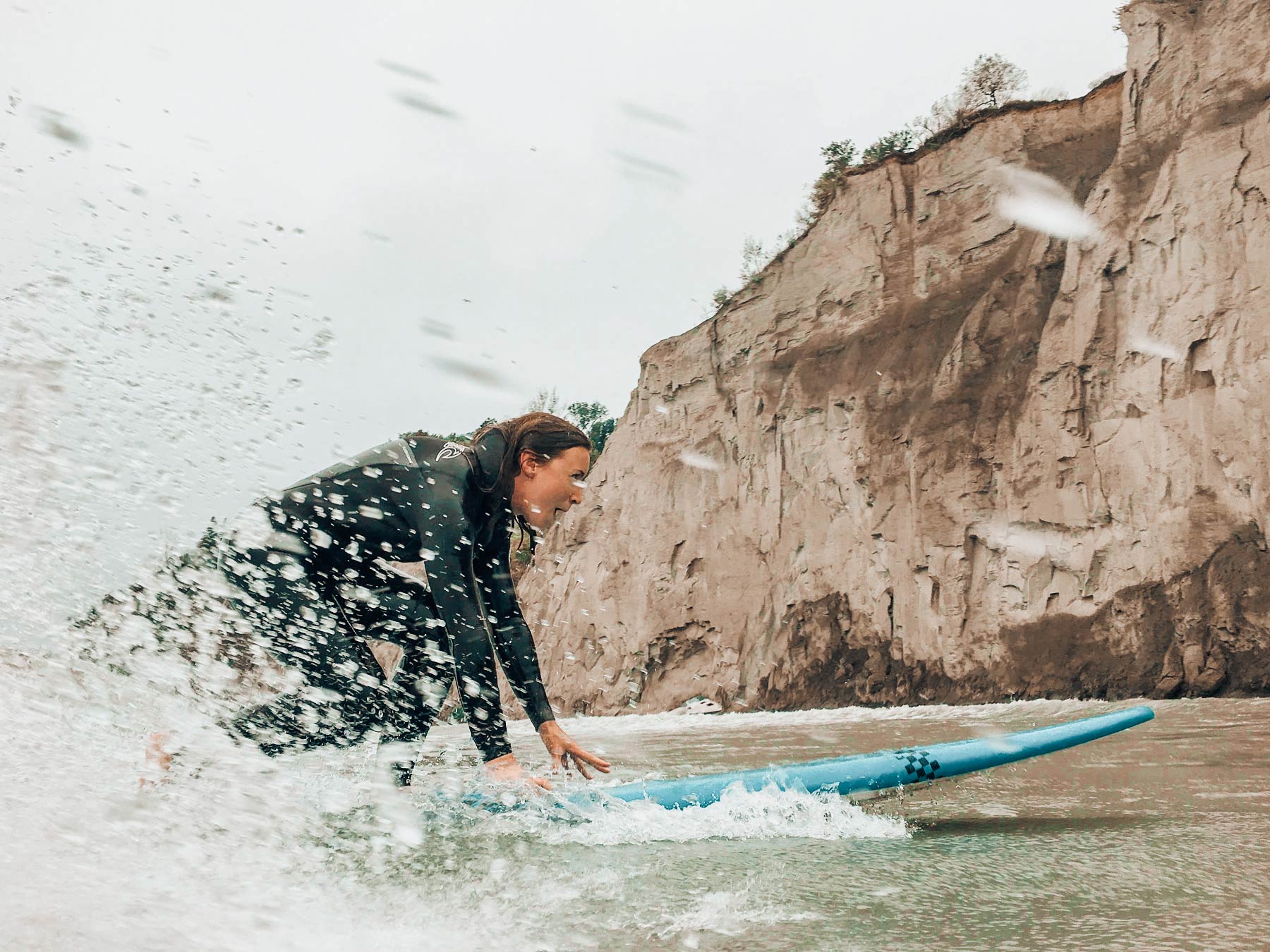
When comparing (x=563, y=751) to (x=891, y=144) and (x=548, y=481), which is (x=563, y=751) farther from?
(x=891, y=144)

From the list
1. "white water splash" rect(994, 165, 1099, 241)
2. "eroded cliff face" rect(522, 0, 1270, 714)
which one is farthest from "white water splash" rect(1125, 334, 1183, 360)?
"white water splash" rect(994, 165, 1099, 241)

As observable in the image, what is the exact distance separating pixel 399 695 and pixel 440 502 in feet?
1.97

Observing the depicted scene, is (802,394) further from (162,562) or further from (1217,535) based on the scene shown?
(162,562)

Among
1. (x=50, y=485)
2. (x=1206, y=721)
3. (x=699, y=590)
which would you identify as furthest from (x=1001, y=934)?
(x=699, y=590)

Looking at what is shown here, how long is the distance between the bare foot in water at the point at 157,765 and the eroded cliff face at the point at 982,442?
38.7ft

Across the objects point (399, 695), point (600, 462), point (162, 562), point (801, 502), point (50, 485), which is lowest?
point (399, 695)

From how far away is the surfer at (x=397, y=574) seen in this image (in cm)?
230

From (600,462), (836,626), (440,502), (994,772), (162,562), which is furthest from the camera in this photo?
(600,462)

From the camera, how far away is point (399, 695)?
252 cm

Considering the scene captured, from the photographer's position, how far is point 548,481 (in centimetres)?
239

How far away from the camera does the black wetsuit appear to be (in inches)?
90.2

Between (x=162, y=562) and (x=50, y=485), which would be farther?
(x=50, y=485)

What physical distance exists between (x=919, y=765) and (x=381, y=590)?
1.70 m

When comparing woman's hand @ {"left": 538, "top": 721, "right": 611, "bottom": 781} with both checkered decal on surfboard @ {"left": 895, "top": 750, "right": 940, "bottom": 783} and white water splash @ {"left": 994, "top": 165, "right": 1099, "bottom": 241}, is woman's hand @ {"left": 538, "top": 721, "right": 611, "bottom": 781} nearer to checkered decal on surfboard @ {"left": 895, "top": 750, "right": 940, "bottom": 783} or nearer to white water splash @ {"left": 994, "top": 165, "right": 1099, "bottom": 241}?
checkered decal on surfboard @ {"left": 895, "top": 750, "right": 940, "bottom": 783}
